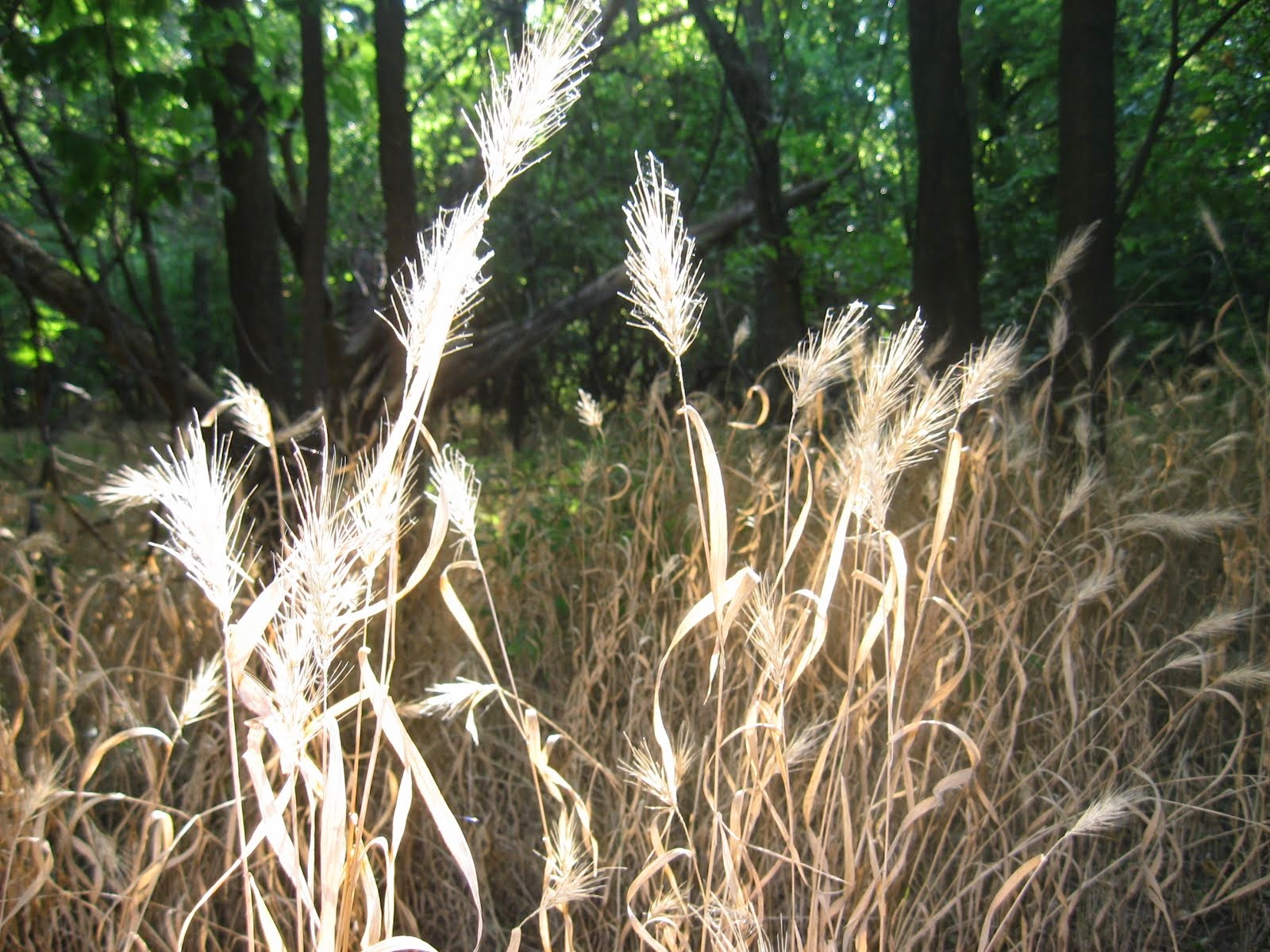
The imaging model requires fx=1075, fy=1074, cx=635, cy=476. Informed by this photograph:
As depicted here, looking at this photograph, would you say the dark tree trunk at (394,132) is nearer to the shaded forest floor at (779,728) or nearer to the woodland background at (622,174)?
the woodland background at (622,174)

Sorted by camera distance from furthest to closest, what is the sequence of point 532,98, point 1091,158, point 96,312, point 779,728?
point 1091,158
point 96,312
point 779,728
point 532,98

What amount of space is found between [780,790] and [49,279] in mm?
3045

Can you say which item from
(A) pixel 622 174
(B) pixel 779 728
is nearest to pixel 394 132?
(B) pixel 779 728

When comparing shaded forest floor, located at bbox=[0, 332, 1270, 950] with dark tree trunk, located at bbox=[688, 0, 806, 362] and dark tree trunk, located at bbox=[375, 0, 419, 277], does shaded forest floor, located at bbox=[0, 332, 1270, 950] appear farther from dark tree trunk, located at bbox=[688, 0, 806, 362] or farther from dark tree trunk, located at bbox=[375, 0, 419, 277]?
dark tree trunk, located at bbox=[688, 0, 806, 362]

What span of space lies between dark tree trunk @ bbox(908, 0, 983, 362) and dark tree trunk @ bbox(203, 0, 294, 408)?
255cm

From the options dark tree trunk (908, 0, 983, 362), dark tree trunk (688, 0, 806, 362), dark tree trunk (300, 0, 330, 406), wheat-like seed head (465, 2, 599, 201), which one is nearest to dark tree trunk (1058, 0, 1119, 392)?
dark tree trunk (908, 0, 983, 362)

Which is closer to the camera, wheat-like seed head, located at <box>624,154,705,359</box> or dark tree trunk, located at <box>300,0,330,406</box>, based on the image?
wheat-like seed head, located at <box>624,154,705,359</box>

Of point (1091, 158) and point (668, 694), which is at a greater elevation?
point (1091, 158)

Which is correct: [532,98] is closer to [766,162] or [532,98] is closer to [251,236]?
[251,236]

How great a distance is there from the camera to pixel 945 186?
425 cm

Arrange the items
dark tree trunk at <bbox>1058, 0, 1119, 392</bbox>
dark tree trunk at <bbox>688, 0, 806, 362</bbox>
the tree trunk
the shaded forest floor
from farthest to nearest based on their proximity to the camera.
→ dark tree trunk at <bbox>688, 0, 806, 362</bbox>
dark tree trunk at <bbox>1058, 0, 1119, 392</bbox>
the tree trunk
the shaded forest floor

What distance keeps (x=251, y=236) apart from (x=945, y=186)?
9.11ft

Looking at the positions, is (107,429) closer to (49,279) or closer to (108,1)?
(49,279)

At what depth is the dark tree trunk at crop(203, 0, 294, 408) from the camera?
4.11m
